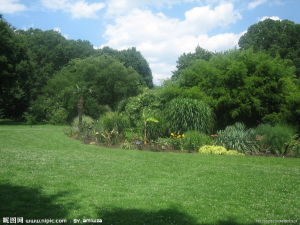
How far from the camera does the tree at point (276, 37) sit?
37156 mm

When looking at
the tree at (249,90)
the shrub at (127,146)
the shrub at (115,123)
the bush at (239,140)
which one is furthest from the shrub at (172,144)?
the tree at (249,90)

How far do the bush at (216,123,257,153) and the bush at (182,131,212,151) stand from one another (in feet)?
2.12

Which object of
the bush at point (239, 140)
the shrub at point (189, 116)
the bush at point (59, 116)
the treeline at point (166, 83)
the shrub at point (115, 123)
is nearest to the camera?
the bush at point (239, 140)

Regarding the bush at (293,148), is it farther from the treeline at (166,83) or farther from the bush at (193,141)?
the bush at (193,141)

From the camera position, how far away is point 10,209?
4.51m

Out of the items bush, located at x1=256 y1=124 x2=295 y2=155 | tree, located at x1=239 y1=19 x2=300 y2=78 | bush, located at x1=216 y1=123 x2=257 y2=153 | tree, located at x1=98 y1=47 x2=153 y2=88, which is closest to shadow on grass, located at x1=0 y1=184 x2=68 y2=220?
bush, located at x1=216 y1=123 x2=257 y2=153

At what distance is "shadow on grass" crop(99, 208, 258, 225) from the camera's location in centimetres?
417

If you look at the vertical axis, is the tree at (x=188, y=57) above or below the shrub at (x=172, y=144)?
above

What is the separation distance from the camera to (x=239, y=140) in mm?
12312

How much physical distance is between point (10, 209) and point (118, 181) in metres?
2.49

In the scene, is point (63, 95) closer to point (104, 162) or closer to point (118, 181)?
point (104, 162)

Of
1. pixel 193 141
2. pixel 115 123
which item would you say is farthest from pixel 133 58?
pixel 193 141

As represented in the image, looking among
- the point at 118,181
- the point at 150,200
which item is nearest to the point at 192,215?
the point at 150,200

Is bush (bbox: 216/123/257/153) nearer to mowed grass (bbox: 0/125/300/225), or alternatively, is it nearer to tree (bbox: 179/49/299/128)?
tree (bbox: 179/49/299/128)
